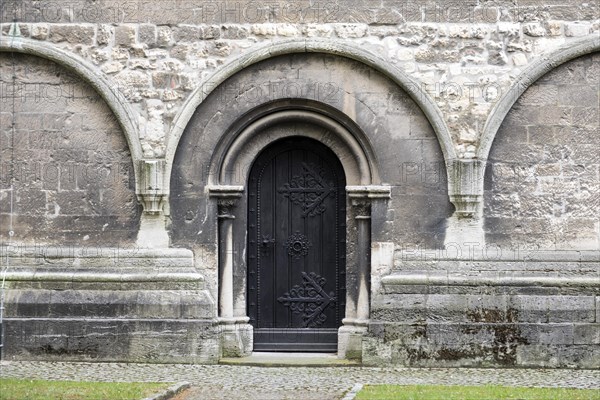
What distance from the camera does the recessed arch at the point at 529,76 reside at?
14.8 metres

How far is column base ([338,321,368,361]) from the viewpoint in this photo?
15.1 metres

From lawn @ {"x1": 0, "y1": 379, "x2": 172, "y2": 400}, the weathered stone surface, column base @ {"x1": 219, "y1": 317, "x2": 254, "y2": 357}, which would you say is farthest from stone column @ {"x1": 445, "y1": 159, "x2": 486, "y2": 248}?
the weathered stone surface

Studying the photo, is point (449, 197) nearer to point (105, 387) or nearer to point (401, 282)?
point (401, 282)

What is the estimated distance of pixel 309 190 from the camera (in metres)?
15.4

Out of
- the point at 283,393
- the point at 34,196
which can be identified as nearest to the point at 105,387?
the point at 283,393

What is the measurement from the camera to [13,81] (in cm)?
1532

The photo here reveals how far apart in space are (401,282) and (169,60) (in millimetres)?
3621

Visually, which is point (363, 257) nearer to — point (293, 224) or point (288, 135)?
point (293, 224)

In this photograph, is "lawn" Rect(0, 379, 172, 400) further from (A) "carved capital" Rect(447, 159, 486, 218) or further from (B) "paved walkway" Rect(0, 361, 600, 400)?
(A) "carved capital" Rect(447, 159, 486, 218)

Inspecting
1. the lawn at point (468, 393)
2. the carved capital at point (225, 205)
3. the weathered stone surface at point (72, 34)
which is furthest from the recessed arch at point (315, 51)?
the lawn at point (468, 393)

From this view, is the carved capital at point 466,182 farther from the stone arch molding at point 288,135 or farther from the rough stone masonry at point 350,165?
the stone arch molding at point 288,135

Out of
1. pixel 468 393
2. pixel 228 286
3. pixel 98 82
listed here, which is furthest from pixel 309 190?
pixel 468 393

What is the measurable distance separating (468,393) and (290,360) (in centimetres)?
295

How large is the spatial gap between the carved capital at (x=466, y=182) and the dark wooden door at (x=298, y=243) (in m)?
1.33
